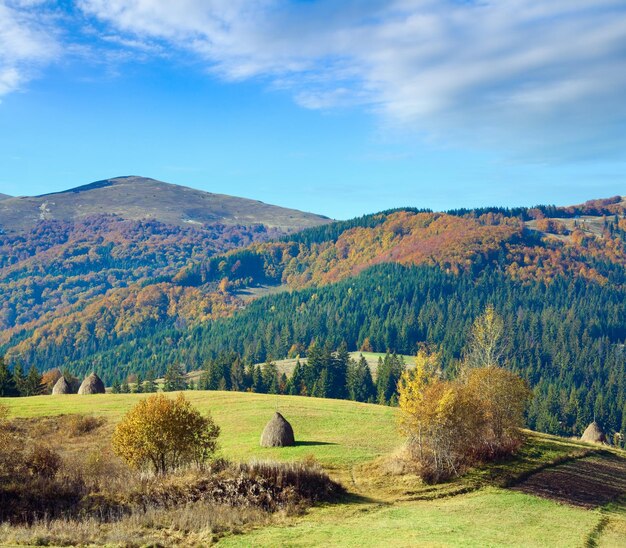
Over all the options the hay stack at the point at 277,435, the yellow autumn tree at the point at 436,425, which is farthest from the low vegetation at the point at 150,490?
the yellow autumn tree at the point at 436,425

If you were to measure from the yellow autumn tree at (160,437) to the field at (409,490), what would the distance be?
18.9 feet

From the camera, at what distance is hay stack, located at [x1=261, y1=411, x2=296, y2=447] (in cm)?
4631

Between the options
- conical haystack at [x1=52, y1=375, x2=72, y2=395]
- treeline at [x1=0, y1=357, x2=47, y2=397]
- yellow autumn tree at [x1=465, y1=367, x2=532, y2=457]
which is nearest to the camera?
yellow autumn tree at [x1=465, y1=367, x2=532, y2=457]

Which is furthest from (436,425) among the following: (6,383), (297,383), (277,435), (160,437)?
(297,383)

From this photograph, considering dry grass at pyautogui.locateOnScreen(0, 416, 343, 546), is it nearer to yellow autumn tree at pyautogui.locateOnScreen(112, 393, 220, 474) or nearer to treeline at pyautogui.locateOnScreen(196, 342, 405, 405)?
yellow autumn tree at pyautogui.locateOnScreen(112, 393, 220, 474)

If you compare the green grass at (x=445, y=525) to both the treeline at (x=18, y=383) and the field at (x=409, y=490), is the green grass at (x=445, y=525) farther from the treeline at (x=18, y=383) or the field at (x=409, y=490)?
the treeline at (x=18, y=383)

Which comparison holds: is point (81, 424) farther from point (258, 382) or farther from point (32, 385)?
point (258, 382)

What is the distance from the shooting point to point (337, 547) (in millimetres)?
24938

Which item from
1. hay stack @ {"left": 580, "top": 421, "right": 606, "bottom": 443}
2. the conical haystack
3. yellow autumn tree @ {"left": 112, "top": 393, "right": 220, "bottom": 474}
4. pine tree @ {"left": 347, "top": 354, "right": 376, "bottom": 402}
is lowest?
pine tree @ {"left": 347, "top": 354, "right": 376, "bottom": 402}

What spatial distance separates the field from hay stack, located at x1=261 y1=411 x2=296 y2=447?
3.39 ft

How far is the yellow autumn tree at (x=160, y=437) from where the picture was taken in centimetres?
3791

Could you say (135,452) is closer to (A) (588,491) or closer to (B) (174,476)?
(B) (174,476)

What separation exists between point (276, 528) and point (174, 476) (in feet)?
28.4

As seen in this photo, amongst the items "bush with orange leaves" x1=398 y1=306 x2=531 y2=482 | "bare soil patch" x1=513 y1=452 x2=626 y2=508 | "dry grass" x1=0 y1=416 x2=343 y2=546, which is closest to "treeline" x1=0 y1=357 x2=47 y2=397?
"dry grass" x1=0 y1=416 x2=343 y2=546
